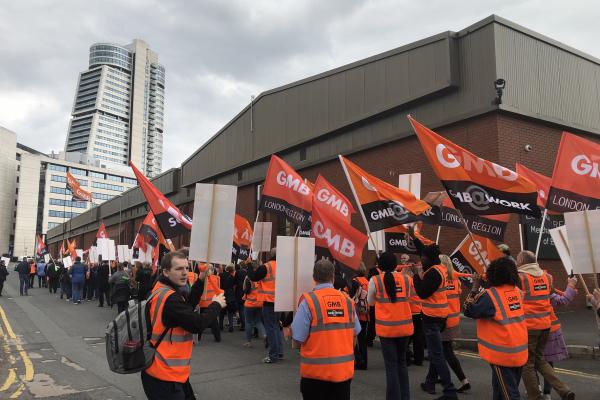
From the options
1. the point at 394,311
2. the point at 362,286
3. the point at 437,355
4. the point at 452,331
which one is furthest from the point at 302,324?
the point at 362,286

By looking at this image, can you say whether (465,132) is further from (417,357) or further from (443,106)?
(417,357)

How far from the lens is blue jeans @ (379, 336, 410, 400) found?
17.4 feet

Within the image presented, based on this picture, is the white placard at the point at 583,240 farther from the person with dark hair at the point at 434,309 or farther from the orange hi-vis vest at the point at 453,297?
the orange hi-vis vest at the point at 453,297

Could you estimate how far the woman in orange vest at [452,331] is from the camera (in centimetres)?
633

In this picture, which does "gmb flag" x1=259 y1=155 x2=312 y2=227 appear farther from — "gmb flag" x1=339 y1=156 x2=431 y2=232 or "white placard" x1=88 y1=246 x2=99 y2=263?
"white placard" x1=88 y1=246 x2=99 y2=263

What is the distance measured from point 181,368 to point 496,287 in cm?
323

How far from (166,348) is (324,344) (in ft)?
4.39

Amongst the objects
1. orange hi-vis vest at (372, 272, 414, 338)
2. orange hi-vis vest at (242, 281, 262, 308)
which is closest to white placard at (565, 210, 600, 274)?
orange hi-vis vest at (372, 272, 414, 338)

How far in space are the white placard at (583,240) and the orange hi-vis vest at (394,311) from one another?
192cm

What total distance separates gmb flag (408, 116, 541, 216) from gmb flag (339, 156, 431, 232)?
861mm

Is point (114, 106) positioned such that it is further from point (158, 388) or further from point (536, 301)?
point (158, 388)

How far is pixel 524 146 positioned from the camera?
13625 mm

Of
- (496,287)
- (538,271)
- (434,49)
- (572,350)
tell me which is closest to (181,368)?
(496,287)

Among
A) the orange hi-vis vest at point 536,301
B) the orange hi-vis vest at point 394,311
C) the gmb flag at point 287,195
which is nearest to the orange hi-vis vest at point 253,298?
the gmb flag at point 287,195
